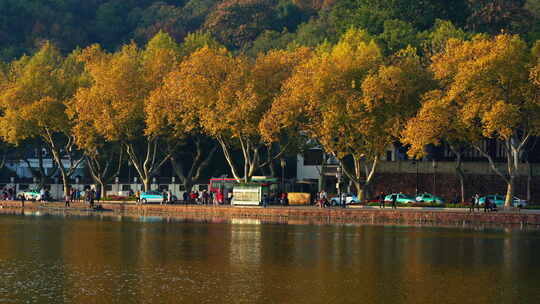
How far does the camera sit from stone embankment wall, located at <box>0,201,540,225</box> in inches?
3155

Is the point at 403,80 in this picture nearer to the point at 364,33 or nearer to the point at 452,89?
the point at 452,89

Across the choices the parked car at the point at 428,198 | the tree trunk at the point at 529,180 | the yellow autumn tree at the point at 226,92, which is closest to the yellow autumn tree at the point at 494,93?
the parked car at the point at 428,198

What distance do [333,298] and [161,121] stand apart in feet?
204

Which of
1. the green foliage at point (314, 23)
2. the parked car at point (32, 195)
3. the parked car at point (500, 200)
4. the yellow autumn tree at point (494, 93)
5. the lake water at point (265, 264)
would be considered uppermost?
the green foliage at point (314, 23)

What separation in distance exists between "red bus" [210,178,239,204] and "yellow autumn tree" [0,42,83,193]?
14497 mm

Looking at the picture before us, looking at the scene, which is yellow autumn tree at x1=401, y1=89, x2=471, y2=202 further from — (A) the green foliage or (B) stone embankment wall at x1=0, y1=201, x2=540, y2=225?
(A) the green foliage

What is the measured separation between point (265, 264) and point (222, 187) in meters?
57.8

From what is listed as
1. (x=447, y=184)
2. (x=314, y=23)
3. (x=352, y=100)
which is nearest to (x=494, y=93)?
(x=352, y=100)

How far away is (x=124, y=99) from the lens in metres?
104

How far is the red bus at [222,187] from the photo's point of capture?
10694cm

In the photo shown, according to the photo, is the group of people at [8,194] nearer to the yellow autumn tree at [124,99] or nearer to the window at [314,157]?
the yellow autumn tree at [124,99]

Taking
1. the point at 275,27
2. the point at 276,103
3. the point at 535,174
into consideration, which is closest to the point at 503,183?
the point at 535,174

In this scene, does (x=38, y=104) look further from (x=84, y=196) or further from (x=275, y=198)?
(x=275, y=198)

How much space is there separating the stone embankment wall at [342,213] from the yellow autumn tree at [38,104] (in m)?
9.13
